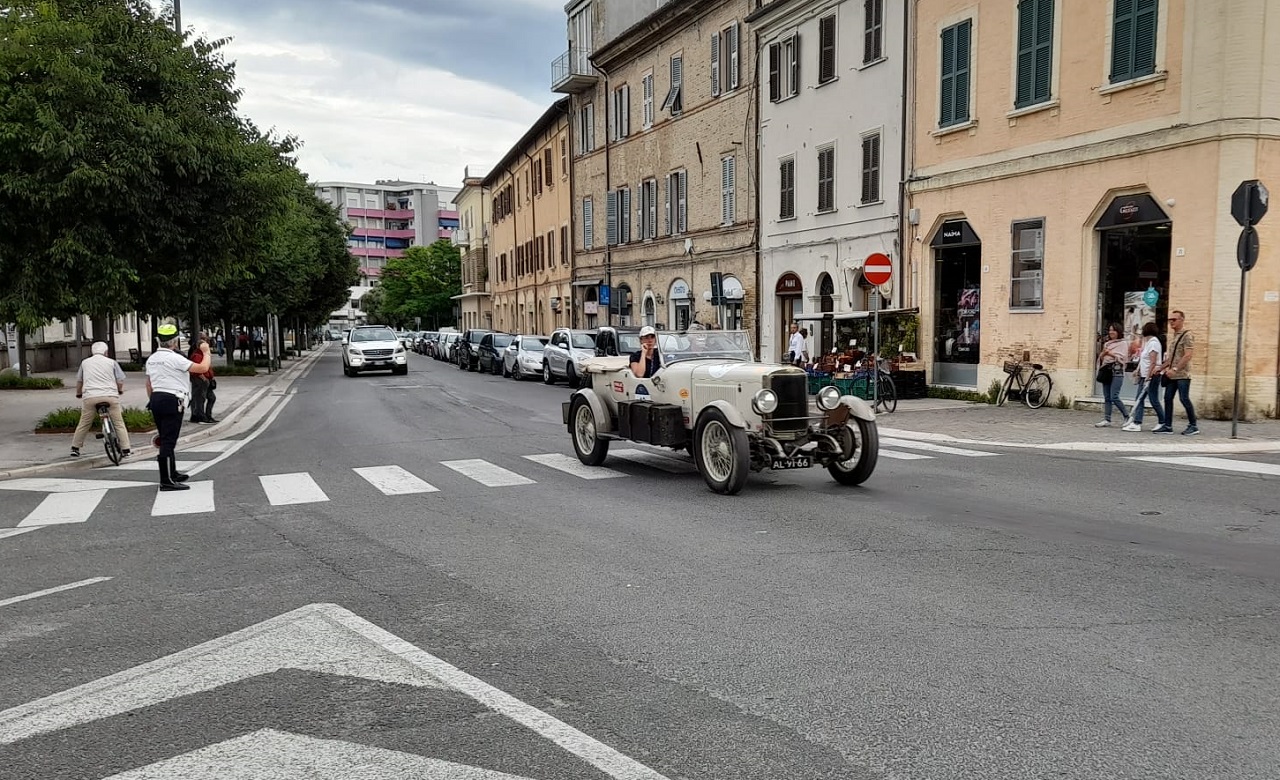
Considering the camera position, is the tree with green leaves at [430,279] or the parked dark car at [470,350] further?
the tree with green leaves at [430,279]

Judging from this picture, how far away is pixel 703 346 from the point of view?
11828mm

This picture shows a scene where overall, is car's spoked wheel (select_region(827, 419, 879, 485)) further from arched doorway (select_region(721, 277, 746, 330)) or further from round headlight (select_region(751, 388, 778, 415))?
arched doorway (select_region(721, 277, 746, 330))

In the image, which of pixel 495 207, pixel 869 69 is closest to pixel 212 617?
pixel 869 69

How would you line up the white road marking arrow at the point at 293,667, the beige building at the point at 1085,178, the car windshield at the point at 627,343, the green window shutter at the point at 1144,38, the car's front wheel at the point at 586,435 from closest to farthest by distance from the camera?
the white road marking arrow at the point at 293,667, the car's front wheel at the point at 586,435, the beige building at the point at 1085,178, the green window shutter at the point at 1144,38, the car windshield at the point at 627,343

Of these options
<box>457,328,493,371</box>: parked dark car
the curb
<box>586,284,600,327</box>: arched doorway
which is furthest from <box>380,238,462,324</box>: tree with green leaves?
the curb

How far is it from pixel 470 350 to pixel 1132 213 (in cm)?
2939

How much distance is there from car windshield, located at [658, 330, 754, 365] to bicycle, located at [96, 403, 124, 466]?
7316 mm

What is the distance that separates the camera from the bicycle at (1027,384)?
18297 mm

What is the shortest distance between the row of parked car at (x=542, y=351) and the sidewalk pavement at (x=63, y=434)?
805 centimetres

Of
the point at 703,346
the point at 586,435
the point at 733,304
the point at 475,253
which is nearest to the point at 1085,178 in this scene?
the point at 703,346

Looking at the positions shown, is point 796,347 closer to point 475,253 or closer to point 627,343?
point 627,343

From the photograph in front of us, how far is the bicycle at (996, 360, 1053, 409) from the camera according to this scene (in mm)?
18297

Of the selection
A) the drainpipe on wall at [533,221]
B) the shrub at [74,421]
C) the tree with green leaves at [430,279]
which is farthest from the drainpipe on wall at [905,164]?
the tree with green leaves at [430,279]

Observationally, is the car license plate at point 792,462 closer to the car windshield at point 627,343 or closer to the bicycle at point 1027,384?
the bicycle at point 1027,384
